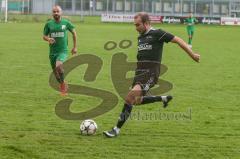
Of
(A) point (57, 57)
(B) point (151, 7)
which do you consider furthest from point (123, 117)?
(B) point (151, 7)

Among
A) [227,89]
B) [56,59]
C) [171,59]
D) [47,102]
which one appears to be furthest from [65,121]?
[171,59]

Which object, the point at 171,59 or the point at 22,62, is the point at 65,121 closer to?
the point at 22,62

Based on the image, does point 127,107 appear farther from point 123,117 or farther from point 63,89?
point 63,89

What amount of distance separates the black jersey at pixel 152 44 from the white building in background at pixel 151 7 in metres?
70.4

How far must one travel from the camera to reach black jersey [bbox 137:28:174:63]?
9578 mm

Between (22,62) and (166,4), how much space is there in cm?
6081

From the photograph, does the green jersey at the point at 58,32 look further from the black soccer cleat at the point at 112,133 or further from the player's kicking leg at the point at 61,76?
the black soccer cleat at the point at 112,133

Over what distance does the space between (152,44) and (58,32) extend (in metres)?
4.97

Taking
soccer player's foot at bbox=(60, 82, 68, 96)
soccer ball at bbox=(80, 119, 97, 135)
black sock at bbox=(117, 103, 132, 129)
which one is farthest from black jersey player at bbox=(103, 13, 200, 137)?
soccer player's foot at bbox=(60, 82, 68, 96)

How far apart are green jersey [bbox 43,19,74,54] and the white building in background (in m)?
65.8

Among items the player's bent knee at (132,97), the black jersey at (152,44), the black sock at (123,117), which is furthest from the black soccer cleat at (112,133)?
the black jersey at (152,44)

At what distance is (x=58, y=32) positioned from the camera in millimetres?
14109

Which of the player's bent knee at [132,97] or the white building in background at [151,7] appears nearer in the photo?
the player's bent knee at [132,97]

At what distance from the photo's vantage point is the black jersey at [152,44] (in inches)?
377
